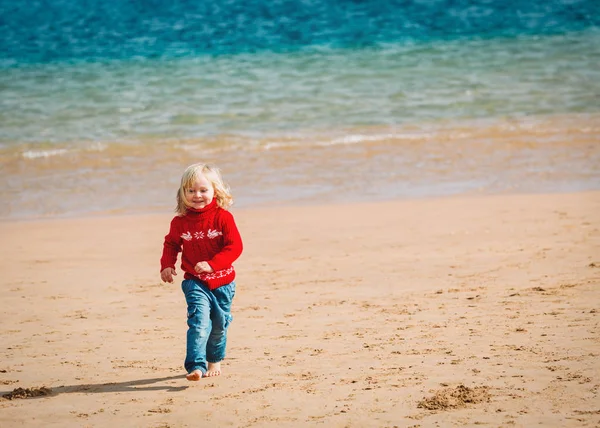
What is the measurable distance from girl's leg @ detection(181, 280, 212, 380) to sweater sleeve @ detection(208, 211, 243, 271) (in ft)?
0.50

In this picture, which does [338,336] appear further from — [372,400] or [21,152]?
[21,152]

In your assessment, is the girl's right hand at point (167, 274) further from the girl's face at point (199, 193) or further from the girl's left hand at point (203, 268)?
the girl's face at point (199, 193)

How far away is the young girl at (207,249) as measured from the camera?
387cm

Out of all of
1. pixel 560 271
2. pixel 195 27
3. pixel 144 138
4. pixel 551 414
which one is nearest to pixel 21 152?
pixel 144 138

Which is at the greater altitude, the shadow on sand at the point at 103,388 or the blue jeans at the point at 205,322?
the blue jeans at the point at 205,322

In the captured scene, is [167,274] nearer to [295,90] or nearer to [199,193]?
[199,193]

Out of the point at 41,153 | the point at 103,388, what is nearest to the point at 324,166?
the point at 41,153

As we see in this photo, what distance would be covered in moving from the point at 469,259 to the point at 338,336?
1747 millimetres

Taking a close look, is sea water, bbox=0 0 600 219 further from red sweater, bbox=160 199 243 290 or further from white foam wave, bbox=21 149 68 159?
red sweater, bbox=160 199 243 290

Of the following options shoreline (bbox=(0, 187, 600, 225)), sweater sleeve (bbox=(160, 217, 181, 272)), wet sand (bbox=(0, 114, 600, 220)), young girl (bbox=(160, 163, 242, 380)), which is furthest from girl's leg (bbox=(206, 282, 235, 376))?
wet sand (bbox=(0, 114, 600, 220))

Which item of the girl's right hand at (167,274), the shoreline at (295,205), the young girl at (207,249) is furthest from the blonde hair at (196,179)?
the shoreline at (295,205)

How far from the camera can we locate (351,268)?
226 inches

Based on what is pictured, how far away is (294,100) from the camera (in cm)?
1445

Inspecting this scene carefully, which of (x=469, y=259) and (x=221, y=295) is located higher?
(x=221, y=295)
